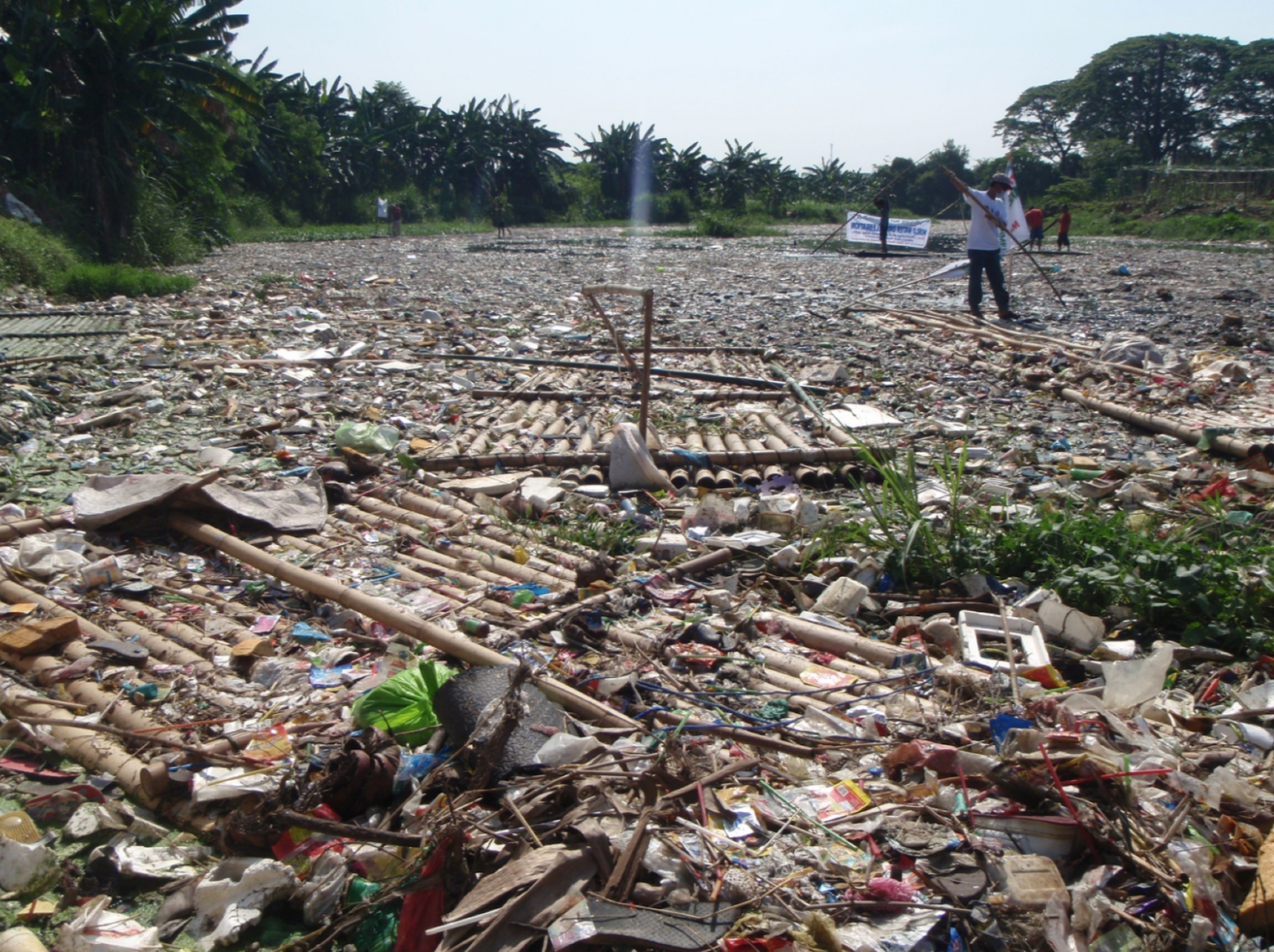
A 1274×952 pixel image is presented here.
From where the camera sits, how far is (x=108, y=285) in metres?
10.8

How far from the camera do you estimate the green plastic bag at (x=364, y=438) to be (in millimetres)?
4934

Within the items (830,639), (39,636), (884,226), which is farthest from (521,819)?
(884,226)

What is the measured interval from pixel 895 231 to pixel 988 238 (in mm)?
10487

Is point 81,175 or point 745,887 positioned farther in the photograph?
point 81,175

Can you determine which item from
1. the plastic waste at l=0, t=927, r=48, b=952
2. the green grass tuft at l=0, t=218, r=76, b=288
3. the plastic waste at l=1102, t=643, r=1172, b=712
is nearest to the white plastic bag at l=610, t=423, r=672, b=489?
the plastic waste at l=1102, t=643, r=1172, b=712

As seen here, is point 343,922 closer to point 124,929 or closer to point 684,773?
point 124,929

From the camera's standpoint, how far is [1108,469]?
15.4ft

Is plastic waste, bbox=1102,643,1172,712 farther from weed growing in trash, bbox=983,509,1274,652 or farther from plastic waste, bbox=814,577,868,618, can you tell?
plastic waste, bbox=814,577,868,618

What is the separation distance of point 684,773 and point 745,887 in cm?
33

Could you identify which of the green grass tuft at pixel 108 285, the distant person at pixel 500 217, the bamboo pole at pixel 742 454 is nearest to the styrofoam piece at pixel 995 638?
the bamboo pole at pixel 742 454

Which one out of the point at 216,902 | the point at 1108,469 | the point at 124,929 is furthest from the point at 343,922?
the point at 1108,469

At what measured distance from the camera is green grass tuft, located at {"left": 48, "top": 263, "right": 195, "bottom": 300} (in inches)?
421

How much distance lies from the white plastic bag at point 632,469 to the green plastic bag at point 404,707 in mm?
2198

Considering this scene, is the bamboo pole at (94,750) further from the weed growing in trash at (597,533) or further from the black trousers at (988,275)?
the black trousers at (988,275)
